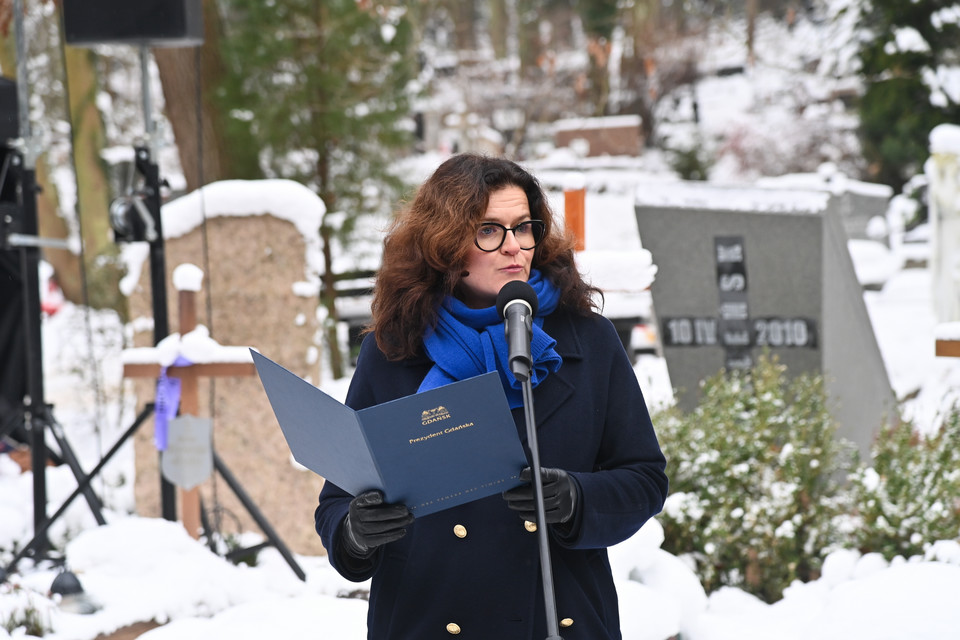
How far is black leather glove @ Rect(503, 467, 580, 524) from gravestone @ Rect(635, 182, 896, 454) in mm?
4618

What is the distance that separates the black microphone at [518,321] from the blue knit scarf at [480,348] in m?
0.18

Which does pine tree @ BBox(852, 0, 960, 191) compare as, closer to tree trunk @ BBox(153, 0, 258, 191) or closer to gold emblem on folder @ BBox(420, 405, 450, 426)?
tree trunk @ BBox(153, 0, 258, 191)

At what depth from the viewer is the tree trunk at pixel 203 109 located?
8344 millimetres

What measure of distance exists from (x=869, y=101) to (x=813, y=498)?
10.7 m

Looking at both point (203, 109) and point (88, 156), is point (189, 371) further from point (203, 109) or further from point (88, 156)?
point (88, 156)

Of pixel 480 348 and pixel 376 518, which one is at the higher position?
pixel 480 348

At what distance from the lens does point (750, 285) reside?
6.34 m

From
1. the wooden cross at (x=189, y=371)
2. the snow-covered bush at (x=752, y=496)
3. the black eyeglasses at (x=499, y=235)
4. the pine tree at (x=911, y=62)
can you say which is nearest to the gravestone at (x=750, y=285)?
the snow-covered bush at (x=752, y=496)

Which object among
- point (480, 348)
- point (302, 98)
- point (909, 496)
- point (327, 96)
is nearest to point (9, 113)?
point (480, 348)

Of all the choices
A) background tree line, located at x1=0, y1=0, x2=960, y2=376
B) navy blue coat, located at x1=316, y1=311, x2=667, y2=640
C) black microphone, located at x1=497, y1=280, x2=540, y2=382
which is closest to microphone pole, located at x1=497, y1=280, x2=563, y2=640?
black microphone, located at x1=497, y1=280, x2=540, y2=382

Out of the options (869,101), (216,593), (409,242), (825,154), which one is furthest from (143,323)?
(825,154)

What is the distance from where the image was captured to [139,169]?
4258mm

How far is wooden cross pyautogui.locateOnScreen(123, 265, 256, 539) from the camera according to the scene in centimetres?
409

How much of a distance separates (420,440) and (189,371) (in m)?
2.69
